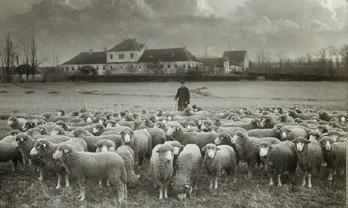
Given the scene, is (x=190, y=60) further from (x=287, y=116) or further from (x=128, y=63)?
(x=287, y=116)

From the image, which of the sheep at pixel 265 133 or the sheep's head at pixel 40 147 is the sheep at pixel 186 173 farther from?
the sheep's head at pixel 40 147

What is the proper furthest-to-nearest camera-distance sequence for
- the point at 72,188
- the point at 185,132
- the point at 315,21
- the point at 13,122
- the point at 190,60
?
the point at 13,122 → the point at 185,132 → the point at 190,60 → the point at 315,21 → the point at 72,188

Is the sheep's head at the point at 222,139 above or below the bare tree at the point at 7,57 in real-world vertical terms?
below

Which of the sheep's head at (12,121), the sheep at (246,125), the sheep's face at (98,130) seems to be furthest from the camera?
the sheep at (246,125)

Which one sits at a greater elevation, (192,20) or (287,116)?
(192,20)

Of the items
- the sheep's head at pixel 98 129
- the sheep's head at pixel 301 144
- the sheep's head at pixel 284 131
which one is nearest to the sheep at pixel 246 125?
the sheep's head at pixel 284 131

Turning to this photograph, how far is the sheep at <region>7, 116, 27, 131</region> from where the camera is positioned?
818 cm

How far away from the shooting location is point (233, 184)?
20.7 feet

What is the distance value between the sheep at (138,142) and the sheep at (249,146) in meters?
1.78

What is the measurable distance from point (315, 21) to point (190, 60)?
95.6 inches

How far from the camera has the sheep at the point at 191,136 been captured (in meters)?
7.37

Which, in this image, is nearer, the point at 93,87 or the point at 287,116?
the point at 93,87

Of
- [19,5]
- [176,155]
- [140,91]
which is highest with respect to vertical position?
[19,5]

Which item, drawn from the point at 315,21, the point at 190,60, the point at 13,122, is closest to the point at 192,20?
the point at 190,60
